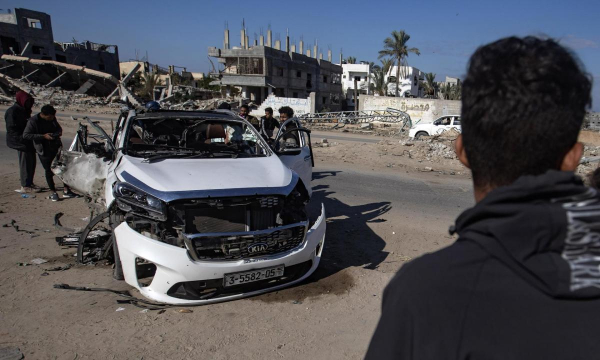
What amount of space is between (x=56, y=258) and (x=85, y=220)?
1.80m

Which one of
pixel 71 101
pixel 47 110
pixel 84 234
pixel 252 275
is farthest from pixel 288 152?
pixel 71 101

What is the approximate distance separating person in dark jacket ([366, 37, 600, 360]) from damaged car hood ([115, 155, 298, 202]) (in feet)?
10.3

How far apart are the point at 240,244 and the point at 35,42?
167 feet

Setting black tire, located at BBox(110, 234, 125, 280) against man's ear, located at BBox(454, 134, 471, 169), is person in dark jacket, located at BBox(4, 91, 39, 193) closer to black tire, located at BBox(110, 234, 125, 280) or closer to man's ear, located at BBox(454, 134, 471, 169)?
black tire, located at BBox(110, 234, 125, 280)

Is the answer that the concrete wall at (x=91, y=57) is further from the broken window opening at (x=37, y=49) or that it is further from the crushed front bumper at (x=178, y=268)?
the crushed front bumper at (x=178, y=268)

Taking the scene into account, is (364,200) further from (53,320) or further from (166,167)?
(53,320)

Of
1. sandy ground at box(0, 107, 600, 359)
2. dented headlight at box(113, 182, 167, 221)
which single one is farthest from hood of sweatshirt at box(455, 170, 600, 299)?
dented headlight at box(113, 182, 167, 221)

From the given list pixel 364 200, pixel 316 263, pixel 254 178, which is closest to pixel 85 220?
pixel 254 178

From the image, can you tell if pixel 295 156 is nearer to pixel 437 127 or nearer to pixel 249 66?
pixel 437 127

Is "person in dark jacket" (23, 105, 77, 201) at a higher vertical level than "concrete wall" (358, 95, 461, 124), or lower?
lower

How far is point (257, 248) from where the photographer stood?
3936 mm

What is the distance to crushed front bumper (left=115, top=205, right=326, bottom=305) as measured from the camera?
12.0ft

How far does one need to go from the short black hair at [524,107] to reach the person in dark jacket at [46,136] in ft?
28.0

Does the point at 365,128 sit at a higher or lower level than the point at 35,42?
lower
